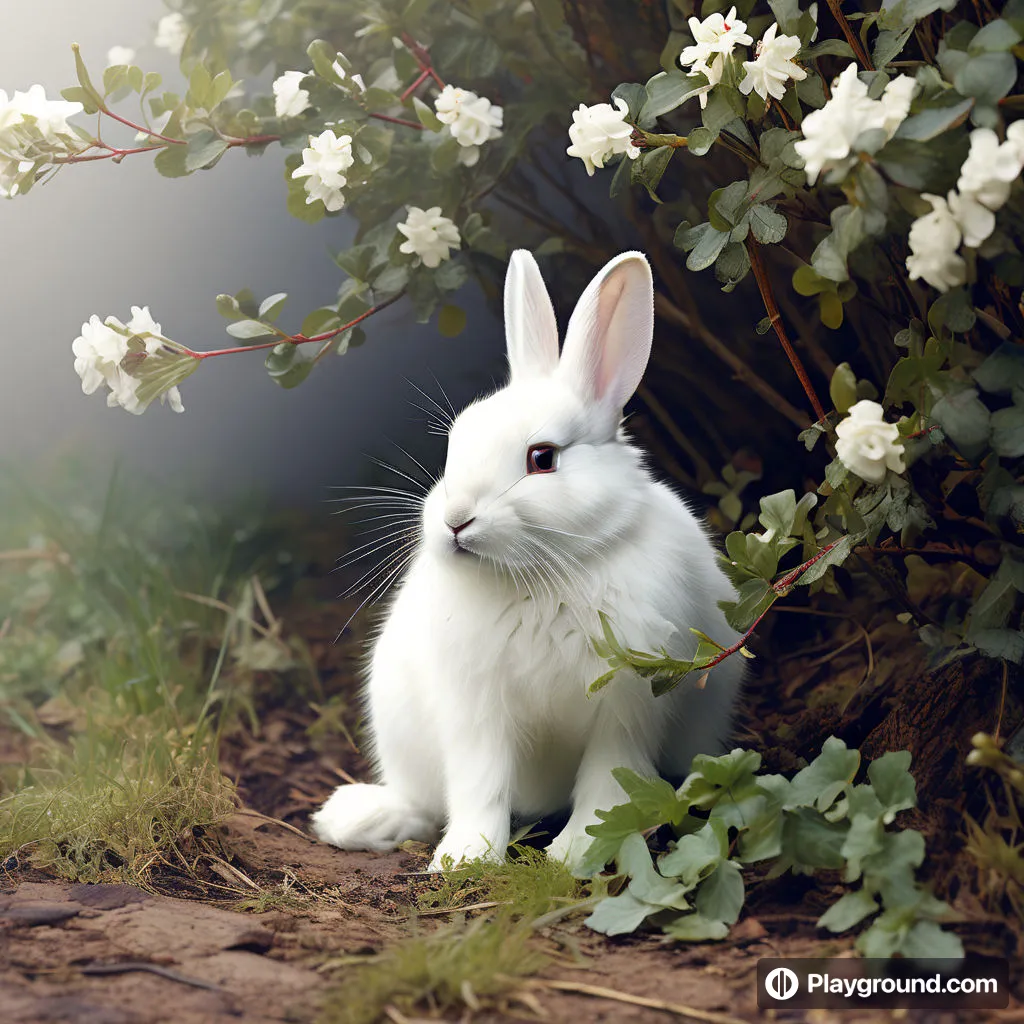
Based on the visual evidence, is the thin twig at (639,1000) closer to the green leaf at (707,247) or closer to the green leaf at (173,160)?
the green leaf at (707,247)

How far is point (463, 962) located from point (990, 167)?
1842 millimetres

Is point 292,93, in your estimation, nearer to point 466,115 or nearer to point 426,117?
point 426,117

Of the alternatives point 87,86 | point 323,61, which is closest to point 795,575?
A: point 323,61

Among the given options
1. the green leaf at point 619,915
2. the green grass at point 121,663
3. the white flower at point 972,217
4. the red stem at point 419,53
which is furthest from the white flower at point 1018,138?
the green grass at point 121,663

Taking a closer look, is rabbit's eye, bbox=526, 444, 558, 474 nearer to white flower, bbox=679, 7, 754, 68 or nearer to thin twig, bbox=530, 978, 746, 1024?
white flower, bbox=679, 7, 754, 68

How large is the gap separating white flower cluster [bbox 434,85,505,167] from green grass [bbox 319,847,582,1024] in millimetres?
2179

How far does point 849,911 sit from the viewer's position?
2363 mm

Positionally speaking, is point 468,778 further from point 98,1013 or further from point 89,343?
point 89,343

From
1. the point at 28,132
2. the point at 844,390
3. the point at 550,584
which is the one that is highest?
the point at 28,132

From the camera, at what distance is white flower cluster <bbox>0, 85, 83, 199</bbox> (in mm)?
3119

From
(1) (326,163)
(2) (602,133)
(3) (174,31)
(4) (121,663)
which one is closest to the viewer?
(2) (602,133)

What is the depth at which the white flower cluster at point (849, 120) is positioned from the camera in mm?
2186

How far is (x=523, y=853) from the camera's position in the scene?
3146 millimetres

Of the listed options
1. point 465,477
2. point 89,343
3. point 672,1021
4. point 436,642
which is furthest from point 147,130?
point 672,1021
